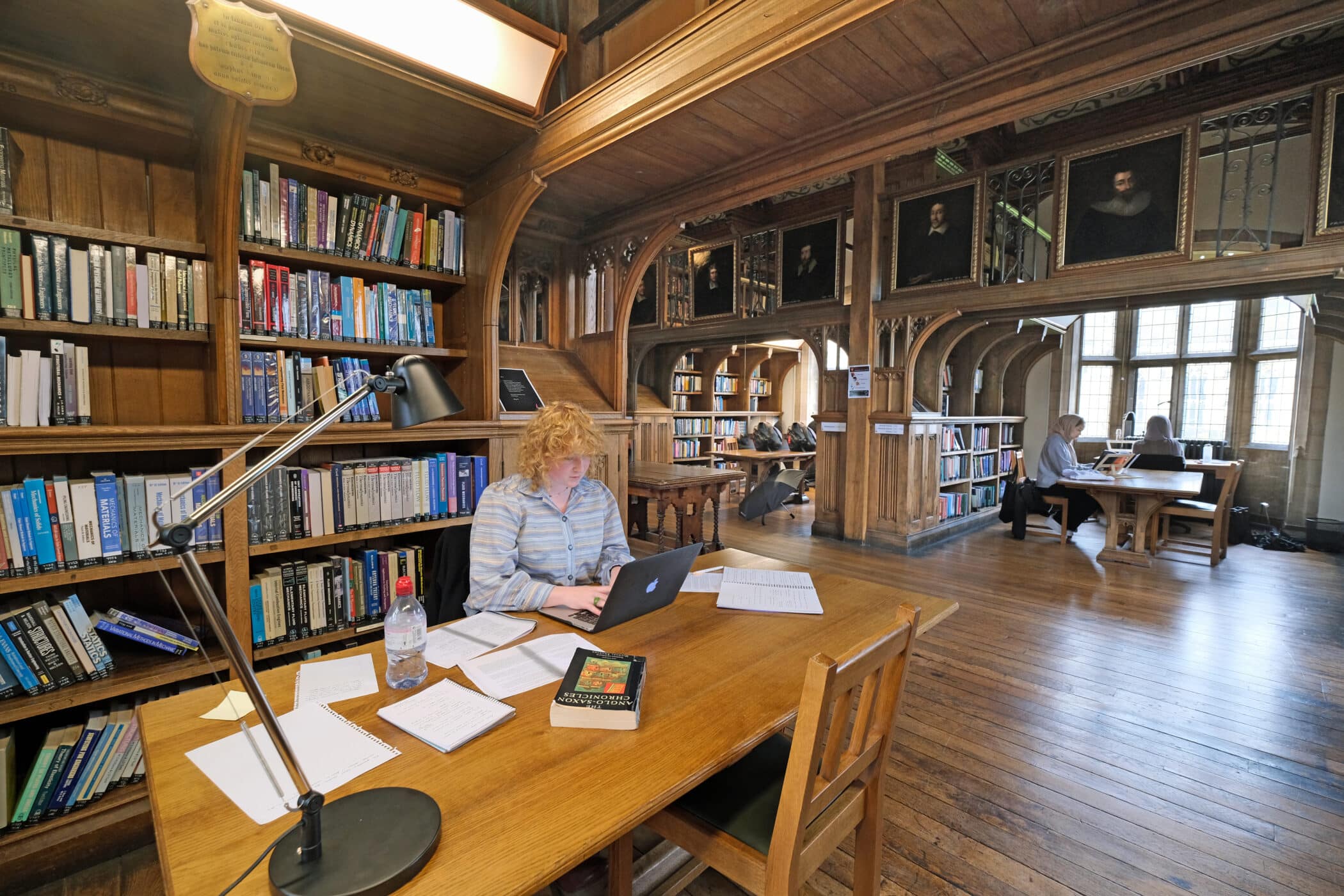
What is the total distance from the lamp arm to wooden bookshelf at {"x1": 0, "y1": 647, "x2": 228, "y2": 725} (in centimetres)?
134

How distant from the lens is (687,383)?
10094mm

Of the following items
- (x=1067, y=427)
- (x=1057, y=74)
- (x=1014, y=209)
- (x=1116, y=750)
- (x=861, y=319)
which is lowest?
(x=1116, y=750)

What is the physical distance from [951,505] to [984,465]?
1.26 meters

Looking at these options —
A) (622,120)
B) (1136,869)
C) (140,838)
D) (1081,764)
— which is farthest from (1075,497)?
(140,838)

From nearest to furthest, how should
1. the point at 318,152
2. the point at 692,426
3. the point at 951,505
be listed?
the point at 318,152, the point at 951,505, the point at 692,426

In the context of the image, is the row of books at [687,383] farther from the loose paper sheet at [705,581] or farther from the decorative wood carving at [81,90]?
the decorative wood carving at [81,90]

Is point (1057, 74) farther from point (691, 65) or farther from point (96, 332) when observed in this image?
point (96, 332)

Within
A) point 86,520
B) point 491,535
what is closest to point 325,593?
point 86,520

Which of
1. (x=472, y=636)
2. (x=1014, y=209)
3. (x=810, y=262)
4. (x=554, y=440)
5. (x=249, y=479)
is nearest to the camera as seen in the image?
(x=249, y=479)

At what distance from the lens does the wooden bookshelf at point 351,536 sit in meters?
2.20

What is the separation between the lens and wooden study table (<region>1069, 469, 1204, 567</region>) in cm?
526

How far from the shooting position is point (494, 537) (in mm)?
1858

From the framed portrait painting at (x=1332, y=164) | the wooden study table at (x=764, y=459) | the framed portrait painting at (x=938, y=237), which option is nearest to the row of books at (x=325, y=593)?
the framed portrait painting at (x=938, y=237)

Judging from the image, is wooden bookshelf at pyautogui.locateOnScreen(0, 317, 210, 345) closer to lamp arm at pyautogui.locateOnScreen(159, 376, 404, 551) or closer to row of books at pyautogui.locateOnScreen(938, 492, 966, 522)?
lamp arm at pyautogui.locateOnScreen(159, 376, 404, 551)
